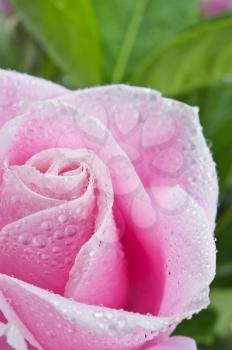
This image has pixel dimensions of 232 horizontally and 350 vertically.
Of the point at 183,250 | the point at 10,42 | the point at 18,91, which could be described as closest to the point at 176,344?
the point at 183,250

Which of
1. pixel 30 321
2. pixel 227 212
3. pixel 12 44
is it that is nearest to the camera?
pixel 30 321

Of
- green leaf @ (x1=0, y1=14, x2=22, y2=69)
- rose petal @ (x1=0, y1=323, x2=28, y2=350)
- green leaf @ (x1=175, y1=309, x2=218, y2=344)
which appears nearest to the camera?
rose petal @ (x1=0, y1=323, x2=28, y2=350)

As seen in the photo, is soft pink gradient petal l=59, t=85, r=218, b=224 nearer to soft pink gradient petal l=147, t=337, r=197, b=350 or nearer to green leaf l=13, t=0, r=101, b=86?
soft pink gradient petal l=147, t=337, r=197, b=350

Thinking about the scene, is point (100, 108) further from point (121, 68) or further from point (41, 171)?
point (121, 68)

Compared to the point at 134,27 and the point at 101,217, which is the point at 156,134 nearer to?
the point at 101,217

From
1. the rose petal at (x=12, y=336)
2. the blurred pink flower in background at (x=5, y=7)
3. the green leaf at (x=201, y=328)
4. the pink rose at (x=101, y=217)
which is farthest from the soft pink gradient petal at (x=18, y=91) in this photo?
the blurred pink flower in background at (x=5, y=7)

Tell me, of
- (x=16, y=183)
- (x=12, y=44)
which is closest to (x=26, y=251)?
(x=16, y=183)

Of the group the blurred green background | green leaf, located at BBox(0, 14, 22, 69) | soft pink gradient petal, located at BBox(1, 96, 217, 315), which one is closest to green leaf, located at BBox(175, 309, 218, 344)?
the blurred green background
